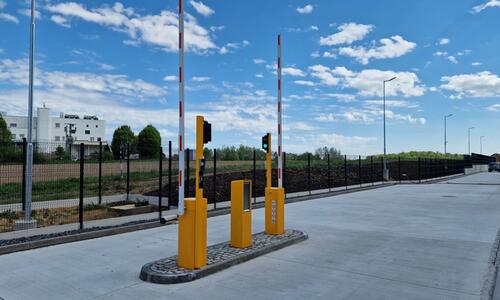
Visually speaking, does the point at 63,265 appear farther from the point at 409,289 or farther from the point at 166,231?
the point at 409,289

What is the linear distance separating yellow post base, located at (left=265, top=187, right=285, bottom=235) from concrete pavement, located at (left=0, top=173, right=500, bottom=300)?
697mm

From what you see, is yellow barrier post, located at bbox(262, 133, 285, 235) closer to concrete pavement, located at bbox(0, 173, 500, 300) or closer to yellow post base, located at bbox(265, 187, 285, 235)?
yellow post base, located at bbox(265, 187, 285, 235)

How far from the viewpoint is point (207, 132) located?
622 cm

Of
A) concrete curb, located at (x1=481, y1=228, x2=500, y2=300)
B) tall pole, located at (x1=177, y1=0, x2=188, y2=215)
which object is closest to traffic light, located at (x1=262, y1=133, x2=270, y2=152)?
tall pole, located at (x1=177, y1=0, x2=188, y2=215)

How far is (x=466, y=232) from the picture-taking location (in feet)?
31.3

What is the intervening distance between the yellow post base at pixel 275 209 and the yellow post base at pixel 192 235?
2.65 meters

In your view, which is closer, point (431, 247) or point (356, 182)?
point (431, 247)

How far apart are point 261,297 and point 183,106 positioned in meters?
3.07

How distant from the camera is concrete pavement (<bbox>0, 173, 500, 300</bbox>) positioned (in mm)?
5152

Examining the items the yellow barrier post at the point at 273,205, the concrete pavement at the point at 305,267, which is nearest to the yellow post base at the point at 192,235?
the concrete pavement at the point at 305,267

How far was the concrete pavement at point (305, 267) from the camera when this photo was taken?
5152 mm

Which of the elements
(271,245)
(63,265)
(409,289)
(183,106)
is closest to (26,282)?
(63,265)

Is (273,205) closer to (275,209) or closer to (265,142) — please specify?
(275,209)

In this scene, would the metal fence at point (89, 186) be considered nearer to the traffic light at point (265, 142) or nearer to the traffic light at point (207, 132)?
the traffic light at point (265, 142)
